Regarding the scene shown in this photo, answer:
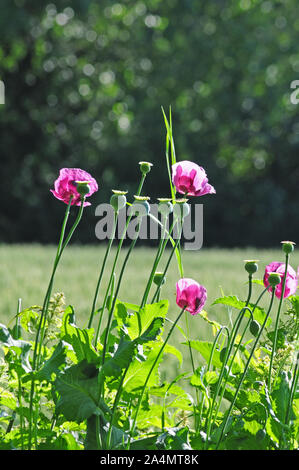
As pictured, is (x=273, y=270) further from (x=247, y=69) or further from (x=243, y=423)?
(x=247, y=69)

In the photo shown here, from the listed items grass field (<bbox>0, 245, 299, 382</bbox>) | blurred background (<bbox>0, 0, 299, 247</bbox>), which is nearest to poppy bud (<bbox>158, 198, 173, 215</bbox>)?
grass field (<bbox>0, 245, 299, 382</bbox>)

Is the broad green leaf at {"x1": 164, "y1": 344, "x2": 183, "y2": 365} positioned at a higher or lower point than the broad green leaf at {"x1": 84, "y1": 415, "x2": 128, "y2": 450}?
higher

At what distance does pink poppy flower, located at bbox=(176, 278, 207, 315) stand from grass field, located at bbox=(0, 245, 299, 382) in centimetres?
137

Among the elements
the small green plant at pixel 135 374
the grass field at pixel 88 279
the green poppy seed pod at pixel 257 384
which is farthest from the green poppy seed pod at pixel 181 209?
the grass field at pixel 88 279

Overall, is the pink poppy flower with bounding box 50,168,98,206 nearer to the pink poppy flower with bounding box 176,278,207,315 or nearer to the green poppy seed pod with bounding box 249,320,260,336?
the pink poppy flower with bounding box 176,278,207,315

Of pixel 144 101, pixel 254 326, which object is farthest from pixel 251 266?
pixel 144 101

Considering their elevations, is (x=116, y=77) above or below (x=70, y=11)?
below

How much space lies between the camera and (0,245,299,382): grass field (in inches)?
120

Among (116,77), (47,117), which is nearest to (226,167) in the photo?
(116,77)

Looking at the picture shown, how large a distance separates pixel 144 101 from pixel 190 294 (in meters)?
9.91

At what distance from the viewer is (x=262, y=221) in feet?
34.2

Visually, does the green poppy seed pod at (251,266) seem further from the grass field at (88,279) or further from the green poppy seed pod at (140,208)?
the grass field at (88,279)
